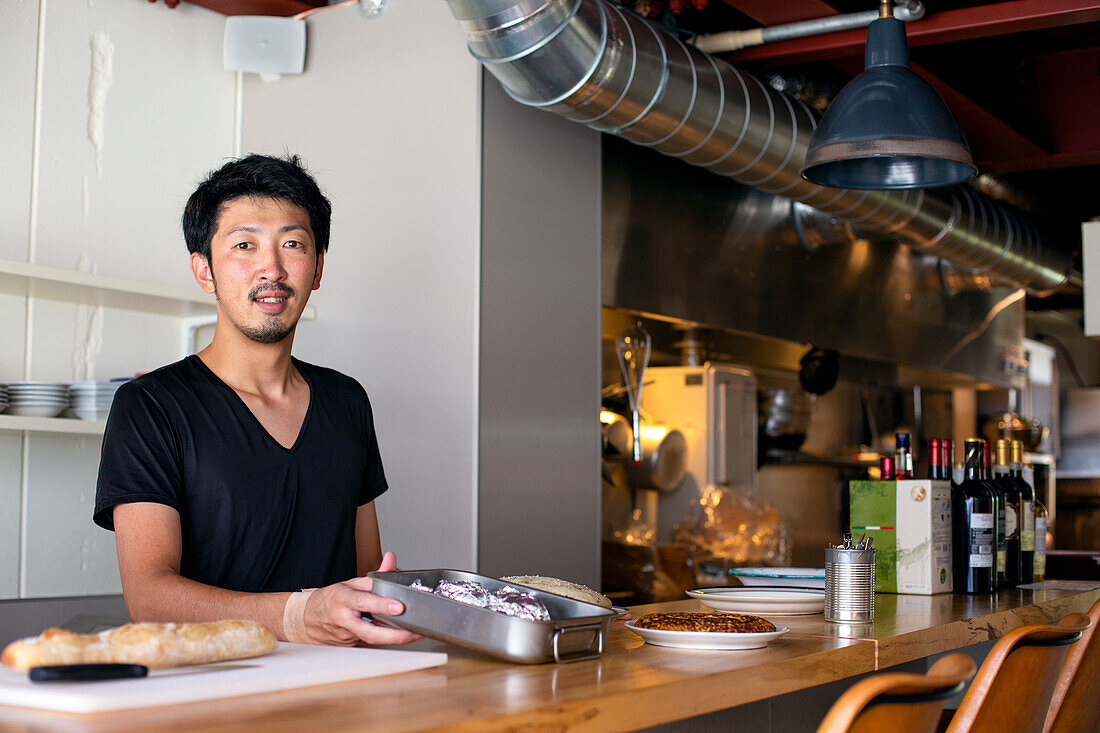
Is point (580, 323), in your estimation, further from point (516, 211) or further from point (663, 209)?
point (663, 209)

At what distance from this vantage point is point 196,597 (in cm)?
172

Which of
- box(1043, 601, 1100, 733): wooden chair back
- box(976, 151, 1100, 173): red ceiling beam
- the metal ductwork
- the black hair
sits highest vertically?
box(976, 151, 1100, 173): red ceiling beam

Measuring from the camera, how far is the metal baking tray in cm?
139

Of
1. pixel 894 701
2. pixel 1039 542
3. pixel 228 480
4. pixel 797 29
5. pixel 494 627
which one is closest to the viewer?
pixel 894 701

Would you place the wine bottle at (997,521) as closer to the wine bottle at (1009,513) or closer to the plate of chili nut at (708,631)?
the wine bottle at (1009,513)

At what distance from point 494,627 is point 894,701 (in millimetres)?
467

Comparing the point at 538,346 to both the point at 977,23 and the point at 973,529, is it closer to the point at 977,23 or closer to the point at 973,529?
the point at 973,529

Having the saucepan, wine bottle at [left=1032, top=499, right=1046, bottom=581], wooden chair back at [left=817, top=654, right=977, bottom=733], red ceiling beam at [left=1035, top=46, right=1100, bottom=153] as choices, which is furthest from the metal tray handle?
red ceiling beam at [left=1035, top=46, right=1100, bottom=153]

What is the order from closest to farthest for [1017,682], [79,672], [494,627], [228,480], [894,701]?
1. [79,672]
2. [894,701]
3. [494,627]
4. [1017,682]
5. [228,480]

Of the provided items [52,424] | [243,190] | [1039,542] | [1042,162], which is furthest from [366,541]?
[1042,162]

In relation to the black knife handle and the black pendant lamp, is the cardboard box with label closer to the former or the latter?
the black pendant lamp

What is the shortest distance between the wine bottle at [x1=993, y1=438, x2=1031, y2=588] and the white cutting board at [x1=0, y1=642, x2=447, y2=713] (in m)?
2.00

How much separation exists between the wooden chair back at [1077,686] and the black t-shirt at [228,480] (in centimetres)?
136

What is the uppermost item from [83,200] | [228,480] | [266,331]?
[83,200]
